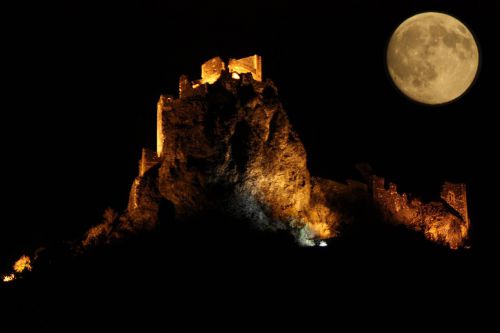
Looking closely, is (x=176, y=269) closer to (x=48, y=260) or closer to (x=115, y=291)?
(x=115, y=291)

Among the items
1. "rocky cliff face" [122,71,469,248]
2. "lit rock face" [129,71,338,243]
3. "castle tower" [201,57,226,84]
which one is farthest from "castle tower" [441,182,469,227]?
"castle tower" [201,57,226,84]

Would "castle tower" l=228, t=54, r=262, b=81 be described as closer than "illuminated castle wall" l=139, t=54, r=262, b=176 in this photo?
No

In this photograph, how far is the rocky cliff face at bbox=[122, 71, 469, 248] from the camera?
2922cm

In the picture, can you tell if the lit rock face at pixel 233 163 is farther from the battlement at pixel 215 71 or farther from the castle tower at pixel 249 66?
the castle tower at pixel 249 66

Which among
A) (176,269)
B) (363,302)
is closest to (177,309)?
(176,269)

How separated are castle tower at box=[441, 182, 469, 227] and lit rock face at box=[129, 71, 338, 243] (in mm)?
12896

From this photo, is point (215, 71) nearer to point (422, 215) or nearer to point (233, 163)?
point (233, 163)

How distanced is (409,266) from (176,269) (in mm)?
12249

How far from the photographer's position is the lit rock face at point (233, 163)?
95.9 ft

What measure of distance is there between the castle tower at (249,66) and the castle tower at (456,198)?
1647cm

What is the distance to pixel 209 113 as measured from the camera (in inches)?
1201

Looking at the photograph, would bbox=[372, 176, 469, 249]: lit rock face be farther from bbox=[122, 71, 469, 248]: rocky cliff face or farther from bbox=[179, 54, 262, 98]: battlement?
bbox=[179, 54, 262, 98]: battlement

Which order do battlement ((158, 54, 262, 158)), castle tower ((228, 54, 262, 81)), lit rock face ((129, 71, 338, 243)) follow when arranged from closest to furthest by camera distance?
lit rock face ((129, 71, 338, 243)) < battlement ((158, 54, 262, 158)) < castle tower ((228, 54, 262, 81))

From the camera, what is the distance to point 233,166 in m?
29.6
